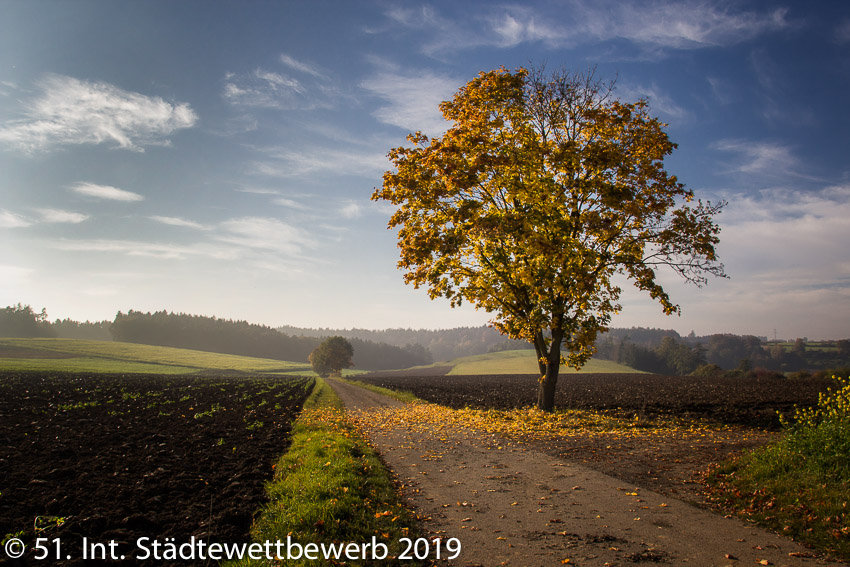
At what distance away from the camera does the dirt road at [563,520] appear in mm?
5984

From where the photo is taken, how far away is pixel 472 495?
880 cm

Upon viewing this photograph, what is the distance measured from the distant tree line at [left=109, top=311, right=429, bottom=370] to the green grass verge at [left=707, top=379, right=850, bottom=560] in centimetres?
16301

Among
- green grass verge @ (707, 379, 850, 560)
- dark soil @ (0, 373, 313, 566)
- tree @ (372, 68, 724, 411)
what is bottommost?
dark soil @ (0, 373, 313, 566)

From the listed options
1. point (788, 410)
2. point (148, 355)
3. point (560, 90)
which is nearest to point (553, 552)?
point (560, 90)

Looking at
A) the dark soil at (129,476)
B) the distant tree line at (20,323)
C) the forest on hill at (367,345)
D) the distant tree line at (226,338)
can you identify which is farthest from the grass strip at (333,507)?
the distant tree line at (20,323)

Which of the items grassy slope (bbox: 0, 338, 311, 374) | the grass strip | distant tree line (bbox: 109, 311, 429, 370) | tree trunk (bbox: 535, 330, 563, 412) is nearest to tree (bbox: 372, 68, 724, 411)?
tree trunk (bbox: 535, 330, 563, 412)

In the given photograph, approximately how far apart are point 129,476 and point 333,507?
17.8 feet

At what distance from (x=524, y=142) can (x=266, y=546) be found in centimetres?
1751

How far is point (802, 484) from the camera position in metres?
7.85

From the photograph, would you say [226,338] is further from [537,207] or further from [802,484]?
[802,484]

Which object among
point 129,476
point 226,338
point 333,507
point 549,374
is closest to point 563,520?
point 333,507

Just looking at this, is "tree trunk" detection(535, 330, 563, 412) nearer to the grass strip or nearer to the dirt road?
the dirt road

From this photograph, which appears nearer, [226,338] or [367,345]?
[226,338]

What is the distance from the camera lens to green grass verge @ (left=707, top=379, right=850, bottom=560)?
21.9 ft
